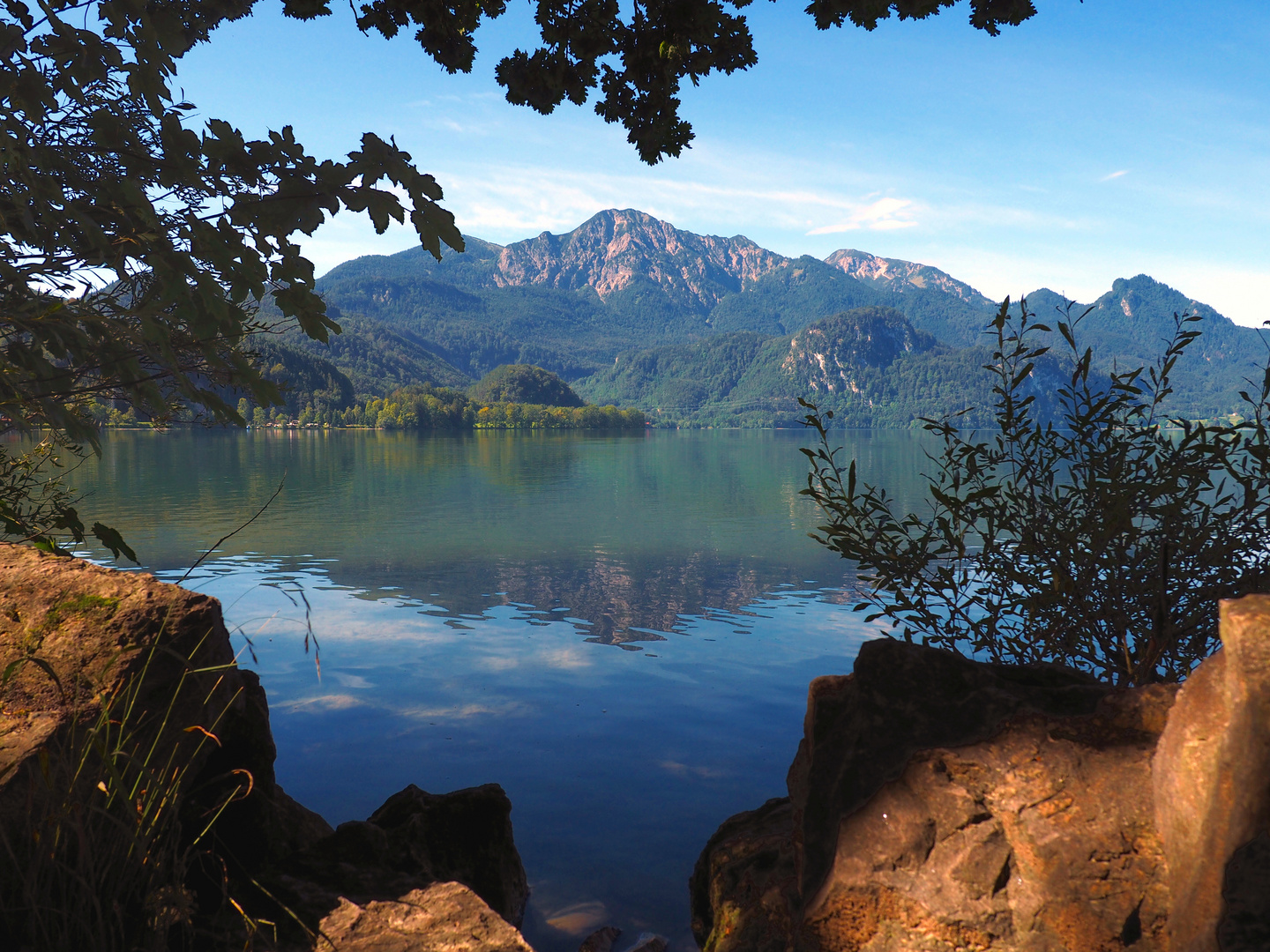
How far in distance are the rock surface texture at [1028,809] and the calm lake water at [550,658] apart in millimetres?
2346

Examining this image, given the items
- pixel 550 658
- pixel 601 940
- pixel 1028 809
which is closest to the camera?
pixel 1028 809

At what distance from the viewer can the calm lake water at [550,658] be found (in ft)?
21.0

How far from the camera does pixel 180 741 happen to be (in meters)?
2.88

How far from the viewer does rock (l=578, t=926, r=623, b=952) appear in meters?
4.64

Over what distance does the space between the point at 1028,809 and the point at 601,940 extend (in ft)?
10.1

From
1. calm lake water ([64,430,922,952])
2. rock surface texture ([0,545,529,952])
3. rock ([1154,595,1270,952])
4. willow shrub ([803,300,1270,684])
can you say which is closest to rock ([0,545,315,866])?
rock surface texture ([0,545,529,952])

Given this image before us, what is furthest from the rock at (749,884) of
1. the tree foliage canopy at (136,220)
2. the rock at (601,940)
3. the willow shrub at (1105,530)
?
the tree foliage canopy at (136,220)

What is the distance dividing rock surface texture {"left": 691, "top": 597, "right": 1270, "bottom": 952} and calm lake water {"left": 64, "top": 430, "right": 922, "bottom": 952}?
→ 2.35 m

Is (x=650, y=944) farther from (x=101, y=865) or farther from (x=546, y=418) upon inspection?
(x=546, y=418)

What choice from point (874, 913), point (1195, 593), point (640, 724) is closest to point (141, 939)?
point (874, 913)

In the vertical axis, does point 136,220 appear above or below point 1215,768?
above

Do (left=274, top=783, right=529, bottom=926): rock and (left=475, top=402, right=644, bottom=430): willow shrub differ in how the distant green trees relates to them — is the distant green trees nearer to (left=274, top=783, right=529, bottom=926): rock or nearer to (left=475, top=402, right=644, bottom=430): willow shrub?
(left=475, top=402, right=644, bottom=430): willow shrub

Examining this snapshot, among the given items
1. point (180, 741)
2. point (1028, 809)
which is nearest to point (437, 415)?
point (180, 741)

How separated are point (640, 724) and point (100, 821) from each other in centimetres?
682
